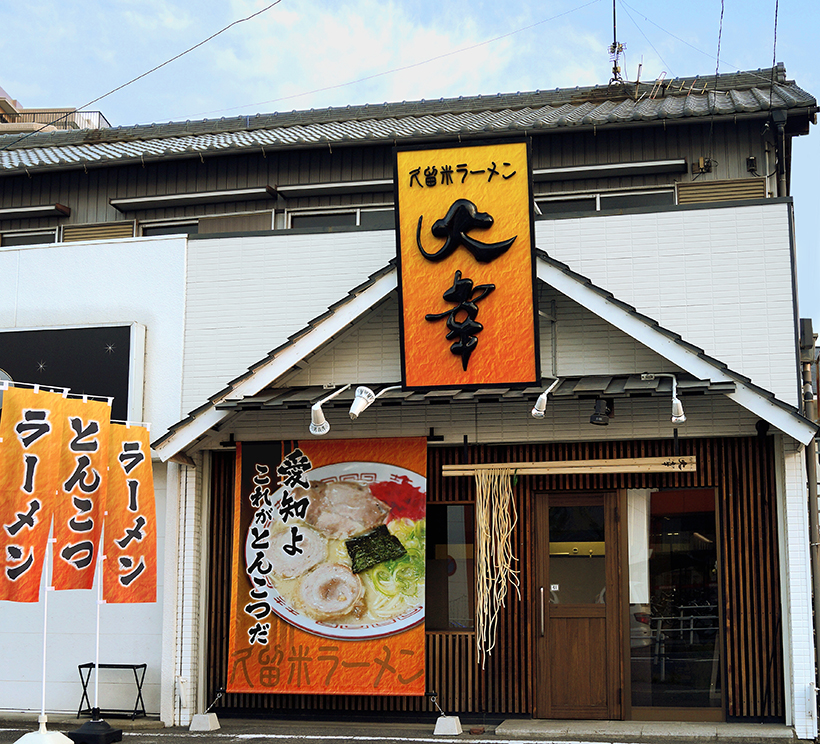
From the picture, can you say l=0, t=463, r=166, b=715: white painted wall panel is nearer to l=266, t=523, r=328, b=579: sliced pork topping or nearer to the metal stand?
l=266, t=523, r=328, b=579: sliced pork topping

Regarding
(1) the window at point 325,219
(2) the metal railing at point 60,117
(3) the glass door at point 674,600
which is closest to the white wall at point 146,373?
(1) the window at point 325,219

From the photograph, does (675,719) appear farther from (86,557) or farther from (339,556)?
(86,557)

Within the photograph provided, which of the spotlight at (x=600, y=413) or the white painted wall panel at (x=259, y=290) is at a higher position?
the white painted wall panel at (x=259, y=290)

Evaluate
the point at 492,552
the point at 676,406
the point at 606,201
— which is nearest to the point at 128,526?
the point at 492,552

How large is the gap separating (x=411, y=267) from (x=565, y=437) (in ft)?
8.59

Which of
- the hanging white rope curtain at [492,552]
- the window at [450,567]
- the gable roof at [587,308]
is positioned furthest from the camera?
the window at [450,567]

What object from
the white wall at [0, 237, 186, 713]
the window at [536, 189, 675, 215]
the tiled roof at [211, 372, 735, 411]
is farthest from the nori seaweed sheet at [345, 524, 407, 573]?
the window at [536, 189, 675, 215]

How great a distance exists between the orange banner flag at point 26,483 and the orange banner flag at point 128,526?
0.78 metres

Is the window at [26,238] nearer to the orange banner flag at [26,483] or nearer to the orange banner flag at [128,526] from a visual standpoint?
the orange banner flag at [128,526]

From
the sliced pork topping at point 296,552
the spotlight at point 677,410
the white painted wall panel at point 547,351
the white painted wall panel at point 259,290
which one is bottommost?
the sliced pork topping at point 296,552

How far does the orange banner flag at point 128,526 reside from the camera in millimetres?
9641

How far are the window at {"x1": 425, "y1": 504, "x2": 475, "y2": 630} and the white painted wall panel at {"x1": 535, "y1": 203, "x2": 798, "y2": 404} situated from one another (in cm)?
320

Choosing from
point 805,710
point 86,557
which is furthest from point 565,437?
point 86,557

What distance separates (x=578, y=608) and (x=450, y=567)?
153 centimetres
